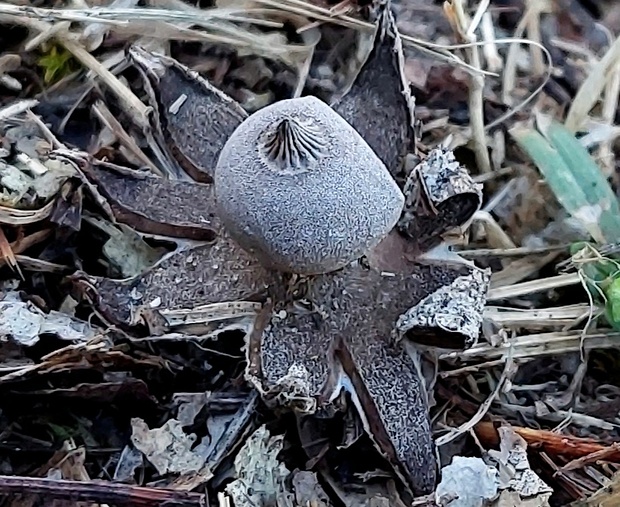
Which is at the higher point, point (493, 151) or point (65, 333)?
point (493, 151)

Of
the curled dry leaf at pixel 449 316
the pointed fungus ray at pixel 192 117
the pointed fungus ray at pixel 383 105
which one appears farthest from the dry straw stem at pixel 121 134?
the curled dry leaf at pixel 449 316

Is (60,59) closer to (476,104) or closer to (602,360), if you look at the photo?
(476,104)

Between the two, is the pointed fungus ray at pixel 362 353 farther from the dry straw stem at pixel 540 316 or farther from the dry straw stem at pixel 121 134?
the dry straw stem at pixel 121 134

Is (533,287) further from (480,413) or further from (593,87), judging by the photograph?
(593,87)

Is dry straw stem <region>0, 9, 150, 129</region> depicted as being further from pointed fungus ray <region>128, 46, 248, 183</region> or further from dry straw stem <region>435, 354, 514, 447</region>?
dry straw stem <region>435, 354, 514, 447</region>

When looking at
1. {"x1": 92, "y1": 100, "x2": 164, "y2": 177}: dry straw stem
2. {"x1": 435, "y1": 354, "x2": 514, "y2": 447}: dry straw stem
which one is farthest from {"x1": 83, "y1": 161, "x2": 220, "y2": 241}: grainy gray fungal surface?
{"x1": 435, "y1": 354, "x2": 514, "y2": 447}: dry straw stem

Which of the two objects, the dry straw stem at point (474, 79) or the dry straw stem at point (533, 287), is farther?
the dry straw stem at point (474, 79)

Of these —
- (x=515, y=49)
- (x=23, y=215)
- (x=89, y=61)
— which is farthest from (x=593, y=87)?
(x=23, y=215)

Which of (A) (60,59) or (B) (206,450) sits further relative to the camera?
(A) (60,59)

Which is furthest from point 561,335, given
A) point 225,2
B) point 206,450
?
point 225,2
